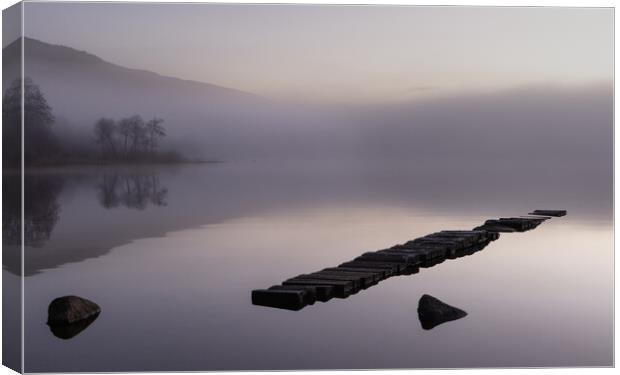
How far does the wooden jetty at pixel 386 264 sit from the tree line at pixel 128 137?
184cm

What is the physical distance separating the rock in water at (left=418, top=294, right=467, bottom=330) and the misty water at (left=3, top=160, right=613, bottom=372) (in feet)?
0.29

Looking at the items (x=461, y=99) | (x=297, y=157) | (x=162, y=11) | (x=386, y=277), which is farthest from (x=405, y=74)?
(x=386, y=277)

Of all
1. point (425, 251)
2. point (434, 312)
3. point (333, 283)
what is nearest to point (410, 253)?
point (425, 251)

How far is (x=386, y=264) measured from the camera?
1210cm

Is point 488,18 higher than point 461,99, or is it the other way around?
point 488,18

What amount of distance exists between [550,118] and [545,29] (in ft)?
3.80

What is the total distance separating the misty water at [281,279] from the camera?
8.56 meters

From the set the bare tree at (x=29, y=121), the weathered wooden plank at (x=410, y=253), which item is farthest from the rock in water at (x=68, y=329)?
the weathered wooden plank at (x=410, y=253)

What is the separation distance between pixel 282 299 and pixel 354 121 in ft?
5.82

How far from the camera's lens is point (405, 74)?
944 centimetres

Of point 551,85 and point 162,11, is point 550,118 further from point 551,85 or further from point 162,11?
point 162,11

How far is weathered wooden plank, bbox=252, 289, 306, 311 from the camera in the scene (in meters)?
9.85

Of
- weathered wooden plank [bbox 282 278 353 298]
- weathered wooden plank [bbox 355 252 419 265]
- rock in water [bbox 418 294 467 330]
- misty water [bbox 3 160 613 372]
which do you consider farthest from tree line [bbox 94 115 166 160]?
weathered wooden plank [bbox 355 252 419 265]

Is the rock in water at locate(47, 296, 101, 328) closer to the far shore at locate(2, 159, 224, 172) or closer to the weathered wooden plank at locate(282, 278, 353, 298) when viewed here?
the far shore at locate(2, 159, 224, 172)
